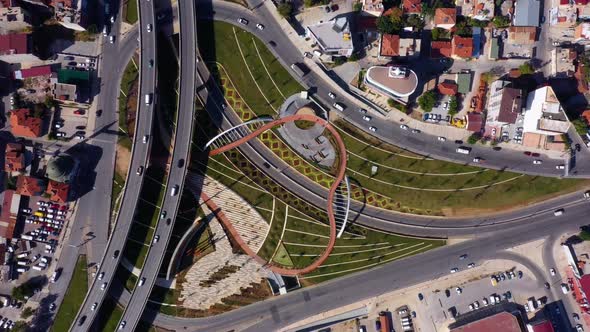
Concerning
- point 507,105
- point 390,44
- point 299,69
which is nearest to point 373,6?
point 390,44

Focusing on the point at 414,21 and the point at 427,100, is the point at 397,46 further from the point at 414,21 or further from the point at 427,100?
the point at 427,100

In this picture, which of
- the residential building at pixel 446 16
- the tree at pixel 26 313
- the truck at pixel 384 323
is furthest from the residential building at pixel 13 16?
the truck at pixel 384 323

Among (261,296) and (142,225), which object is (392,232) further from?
(142,225)

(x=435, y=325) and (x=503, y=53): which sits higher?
(x=503, y=53)

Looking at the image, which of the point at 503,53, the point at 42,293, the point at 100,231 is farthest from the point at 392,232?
the point at 42,293

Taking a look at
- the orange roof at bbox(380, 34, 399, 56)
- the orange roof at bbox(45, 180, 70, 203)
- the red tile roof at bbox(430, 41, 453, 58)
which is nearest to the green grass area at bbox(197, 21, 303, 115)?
the orange roof at bbox(380, 34, 399, 56)

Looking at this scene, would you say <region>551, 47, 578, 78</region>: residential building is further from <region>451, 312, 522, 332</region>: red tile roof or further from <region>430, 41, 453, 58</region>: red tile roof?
<region>451, 312, 522, 332</region>: red tile roof

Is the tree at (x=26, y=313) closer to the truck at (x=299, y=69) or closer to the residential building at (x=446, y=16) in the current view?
the truck at (x=299, y=69)
